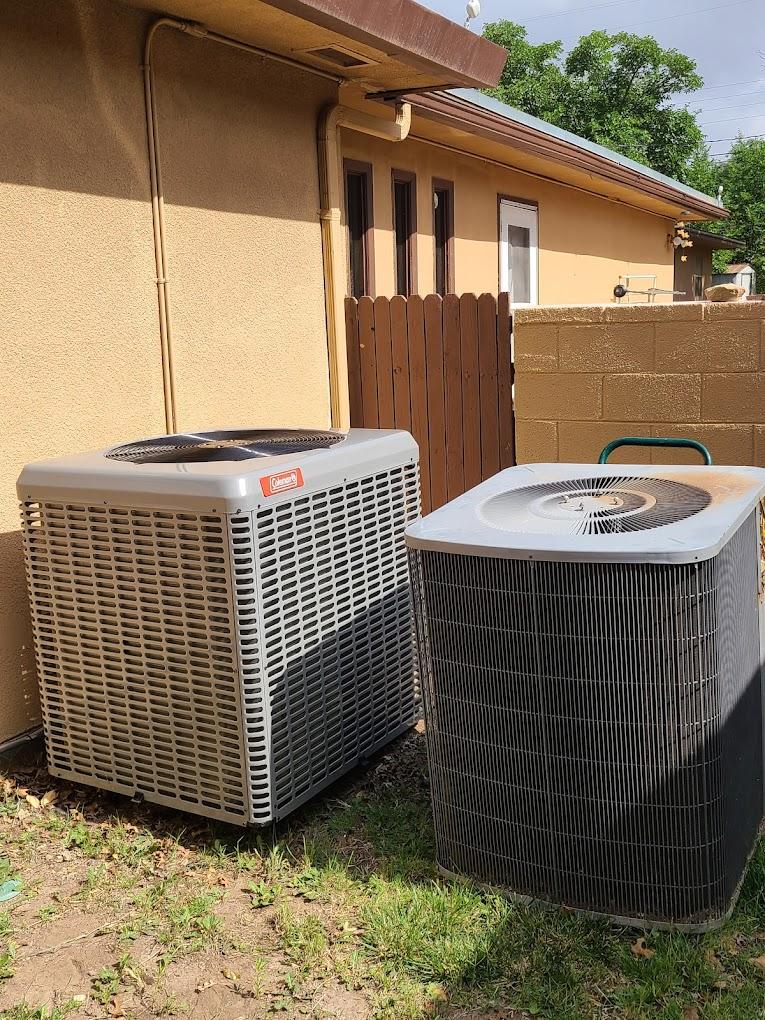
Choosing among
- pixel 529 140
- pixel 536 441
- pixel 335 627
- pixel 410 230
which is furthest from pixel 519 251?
pixel 335 627

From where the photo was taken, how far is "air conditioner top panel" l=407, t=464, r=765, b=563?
273cm

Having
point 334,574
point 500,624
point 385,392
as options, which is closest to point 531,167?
point 385,392

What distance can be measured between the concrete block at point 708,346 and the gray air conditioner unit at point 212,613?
1979 mm

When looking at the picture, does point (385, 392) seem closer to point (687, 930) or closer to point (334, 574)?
point (334, 574)

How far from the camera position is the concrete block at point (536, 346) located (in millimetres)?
5609

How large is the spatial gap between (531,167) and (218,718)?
7.73 metres

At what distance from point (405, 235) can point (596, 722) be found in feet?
19.9

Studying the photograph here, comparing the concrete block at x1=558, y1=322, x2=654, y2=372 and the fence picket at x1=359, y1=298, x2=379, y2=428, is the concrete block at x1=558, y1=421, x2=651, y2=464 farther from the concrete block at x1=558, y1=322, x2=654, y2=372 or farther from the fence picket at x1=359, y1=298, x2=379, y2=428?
the fence picket at x1=359, y1=298, x2=379, y2=428

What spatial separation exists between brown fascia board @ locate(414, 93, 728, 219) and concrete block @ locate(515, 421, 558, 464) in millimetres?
2494

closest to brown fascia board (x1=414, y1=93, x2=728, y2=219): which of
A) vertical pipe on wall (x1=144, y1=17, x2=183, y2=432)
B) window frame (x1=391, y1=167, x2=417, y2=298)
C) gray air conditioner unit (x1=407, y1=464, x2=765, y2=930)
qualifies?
window frame (x1=391, y1=167, x2=417, y2=298)

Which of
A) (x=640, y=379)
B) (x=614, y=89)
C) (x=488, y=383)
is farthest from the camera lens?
(x=614, y=89)

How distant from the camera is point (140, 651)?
11.6 ft

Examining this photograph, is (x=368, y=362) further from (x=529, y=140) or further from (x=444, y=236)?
(x=529, y=140)

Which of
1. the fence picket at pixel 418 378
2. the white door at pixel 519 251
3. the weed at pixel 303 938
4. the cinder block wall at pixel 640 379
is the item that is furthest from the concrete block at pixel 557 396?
the white door at pixel 519 251
